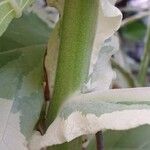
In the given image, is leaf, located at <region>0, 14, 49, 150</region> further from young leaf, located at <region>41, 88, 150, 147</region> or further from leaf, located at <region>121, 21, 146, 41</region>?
leaf, located at <region>121, 21, 146, 41</region>

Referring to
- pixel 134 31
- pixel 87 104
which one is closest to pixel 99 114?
pixel 87 104

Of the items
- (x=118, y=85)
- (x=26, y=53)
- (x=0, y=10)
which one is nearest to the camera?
(x=0, y=10)

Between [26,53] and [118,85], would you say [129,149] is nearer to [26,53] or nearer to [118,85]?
[26,53]

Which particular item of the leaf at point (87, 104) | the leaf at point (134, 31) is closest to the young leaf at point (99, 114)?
the leaf at point (87, 104)

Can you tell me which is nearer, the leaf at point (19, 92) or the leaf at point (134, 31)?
the leaf at point (19, 92)

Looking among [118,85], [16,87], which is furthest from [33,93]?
[118,85]

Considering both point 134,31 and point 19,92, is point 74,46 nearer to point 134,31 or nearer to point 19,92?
point 19,92

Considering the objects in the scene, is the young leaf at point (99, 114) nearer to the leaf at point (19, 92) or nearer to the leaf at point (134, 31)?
the leaf at point (19, 92)
